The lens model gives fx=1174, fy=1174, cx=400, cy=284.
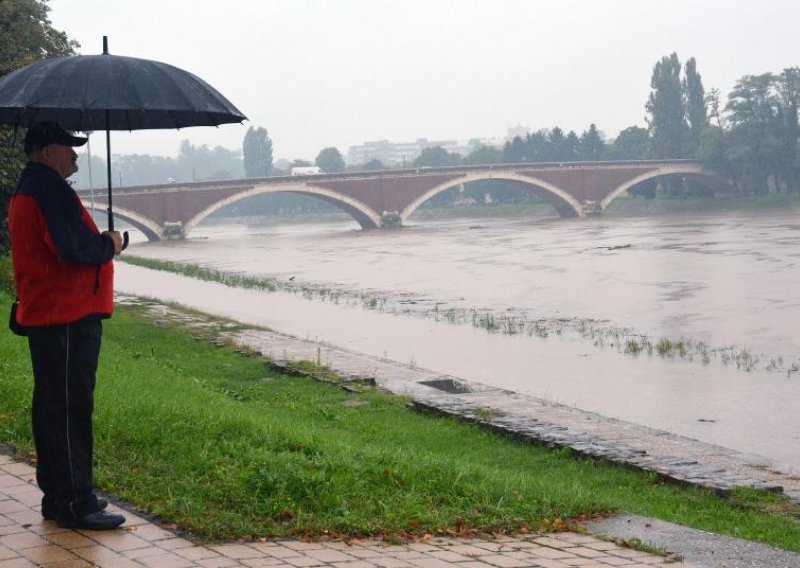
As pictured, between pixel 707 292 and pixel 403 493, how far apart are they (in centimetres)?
1726

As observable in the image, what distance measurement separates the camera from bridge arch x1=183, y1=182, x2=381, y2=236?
57103mm

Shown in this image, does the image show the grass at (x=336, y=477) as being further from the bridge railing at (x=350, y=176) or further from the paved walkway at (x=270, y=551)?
the bridge railing at (x=350, y=176)

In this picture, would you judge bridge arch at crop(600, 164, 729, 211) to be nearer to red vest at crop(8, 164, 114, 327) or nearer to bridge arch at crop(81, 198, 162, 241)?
bridge arch at crop(81, 198, 162, 241)

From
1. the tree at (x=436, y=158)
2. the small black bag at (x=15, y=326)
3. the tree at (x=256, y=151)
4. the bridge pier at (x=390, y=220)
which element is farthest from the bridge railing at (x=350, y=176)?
the tree at (x=256, y=151)

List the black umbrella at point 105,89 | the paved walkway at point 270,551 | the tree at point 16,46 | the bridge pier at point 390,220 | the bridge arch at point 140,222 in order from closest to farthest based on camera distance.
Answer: the paved walkway at point 270,551
the black umbrella at point 105,89
the tree at point 16,46
the bridge arch at point 140,222
the bridge pier at point 390,220

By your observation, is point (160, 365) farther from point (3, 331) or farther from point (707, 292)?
point (707, 292)

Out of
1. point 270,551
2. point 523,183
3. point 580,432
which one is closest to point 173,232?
point 523,183

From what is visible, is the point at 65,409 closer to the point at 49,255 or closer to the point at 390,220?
the point at 49,255

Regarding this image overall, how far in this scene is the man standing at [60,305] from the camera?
405 cm

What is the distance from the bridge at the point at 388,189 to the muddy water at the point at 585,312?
14.3 m

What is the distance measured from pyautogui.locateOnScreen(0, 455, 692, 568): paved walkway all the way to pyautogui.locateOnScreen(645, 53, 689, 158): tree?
73902 millimetres

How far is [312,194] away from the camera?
59.8m

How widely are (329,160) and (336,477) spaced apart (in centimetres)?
10772

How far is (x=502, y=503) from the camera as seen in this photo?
4.69m
